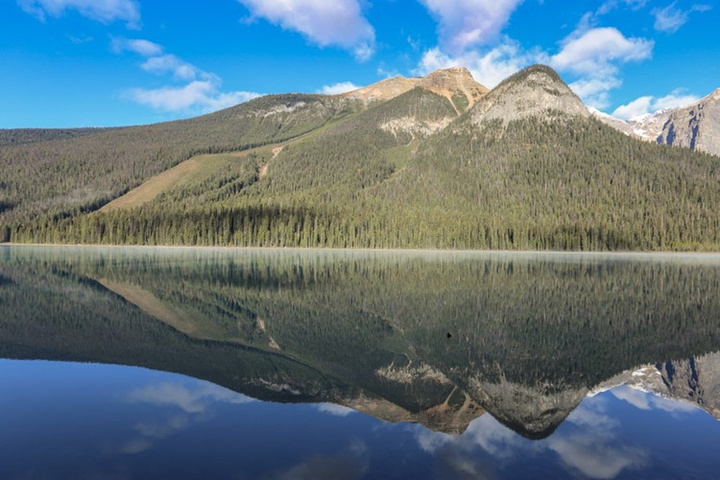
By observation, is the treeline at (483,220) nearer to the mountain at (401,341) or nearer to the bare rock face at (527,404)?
the mountain at (401,341)

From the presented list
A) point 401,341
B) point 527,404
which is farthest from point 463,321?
point 527,404

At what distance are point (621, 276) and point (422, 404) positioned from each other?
168ft

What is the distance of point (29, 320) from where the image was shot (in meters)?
29.0

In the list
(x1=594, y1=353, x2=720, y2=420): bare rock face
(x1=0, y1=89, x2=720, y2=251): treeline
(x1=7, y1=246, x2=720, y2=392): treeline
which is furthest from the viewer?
(x1=0, y1=89, x2=720, y2=251): treeline

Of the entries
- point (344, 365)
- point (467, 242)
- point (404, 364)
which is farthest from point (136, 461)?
point (467, 242)

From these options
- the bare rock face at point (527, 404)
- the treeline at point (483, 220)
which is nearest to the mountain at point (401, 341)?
the bare rock face at point (527, 404)

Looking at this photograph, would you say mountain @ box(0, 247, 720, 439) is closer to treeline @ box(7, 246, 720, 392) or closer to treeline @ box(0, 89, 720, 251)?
treeline @ box(7, 246, 720, 392)

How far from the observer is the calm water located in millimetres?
12766

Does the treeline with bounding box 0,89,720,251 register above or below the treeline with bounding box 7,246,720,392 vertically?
above

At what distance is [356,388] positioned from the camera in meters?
18.6

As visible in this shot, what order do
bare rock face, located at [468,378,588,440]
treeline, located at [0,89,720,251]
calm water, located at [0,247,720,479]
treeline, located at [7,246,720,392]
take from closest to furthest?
calm water, located at [0,247,720,479], bare rock face, located at [468,378,588,440], treeline, located at [7,246,720,392], treeline, located at [0,89,720,251]

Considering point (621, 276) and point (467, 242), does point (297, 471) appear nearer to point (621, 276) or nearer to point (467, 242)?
point (621, 276)

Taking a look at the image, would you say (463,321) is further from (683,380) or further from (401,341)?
(683,380)

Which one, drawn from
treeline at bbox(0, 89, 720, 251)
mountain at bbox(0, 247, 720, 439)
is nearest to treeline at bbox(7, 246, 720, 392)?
mountain at bbox(0, 247, 720, 439)
